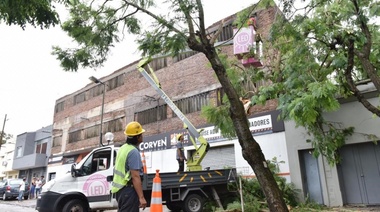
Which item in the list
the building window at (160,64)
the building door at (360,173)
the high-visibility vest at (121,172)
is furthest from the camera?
the building window at (160,64)

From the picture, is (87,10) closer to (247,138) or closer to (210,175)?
(247,138)

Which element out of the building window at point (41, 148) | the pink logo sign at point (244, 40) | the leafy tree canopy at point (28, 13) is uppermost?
the pink logo sign at point (244, 40)

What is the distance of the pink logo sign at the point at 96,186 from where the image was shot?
9.45m

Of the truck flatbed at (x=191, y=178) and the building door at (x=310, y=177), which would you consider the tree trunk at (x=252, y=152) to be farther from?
the building door at (x=310, y=177)

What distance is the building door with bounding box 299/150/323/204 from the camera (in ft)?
36.7

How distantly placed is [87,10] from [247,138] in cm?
566

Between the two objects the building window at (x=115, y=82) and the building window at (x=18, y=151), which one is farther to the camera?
the building window at (x=18, y=151)

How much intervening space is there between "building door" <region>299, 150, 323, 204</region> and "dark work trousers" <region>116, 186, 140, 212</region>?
351 inches

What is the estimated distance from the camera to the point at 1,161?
4594 centimetres

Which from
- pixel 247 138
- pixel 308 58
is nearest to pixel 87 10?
pixel 247 138

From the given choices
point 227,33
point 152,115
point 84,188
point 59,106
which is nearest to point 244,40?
point 227,33

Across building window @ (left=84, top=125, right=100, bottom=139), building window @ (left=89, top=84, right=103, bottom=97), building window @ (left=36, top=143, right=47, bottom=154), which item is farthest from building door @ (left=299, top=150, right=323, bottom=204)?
building window @ (left=36, top=143, right=47, bottom=154)

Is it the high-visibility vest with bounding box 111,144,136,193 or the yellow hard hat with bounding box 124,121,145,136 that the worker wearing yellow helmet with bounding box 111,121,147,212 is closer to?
the high-visibility vest with bounding box 111,144,136,193

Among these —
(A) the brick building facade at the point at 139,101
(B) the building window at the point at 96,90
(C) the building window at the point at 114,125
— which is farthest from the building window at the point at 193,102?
(B) the building window at the point at 96,90
